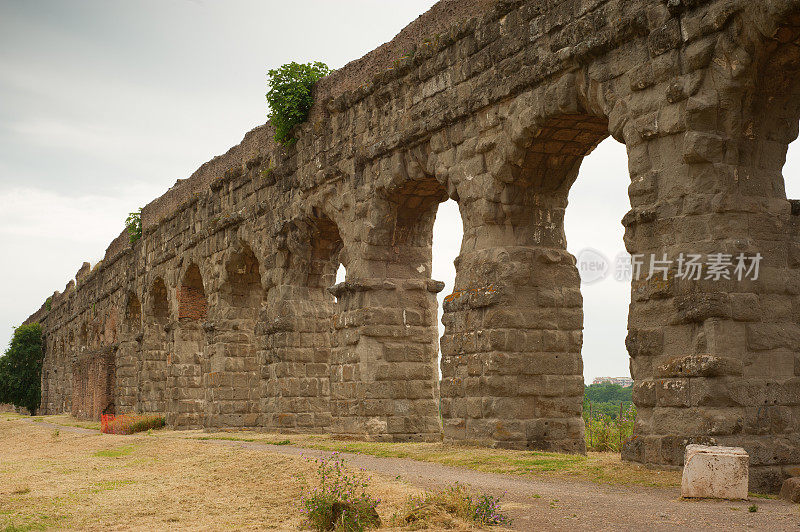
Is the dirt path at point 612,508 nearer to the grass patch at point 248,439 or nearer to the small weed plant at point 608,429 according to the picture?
the small weed plant at point 608,429

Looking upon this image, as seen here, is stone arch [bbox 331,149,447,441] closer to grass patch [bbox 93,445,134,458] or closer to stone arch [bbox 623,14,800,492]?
grass patch [bbox 93,445,134,458]

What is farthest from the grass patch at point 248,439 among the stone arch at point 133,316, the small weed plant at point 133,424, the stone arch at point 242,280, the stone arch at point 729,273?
the stone arch at point 133,316

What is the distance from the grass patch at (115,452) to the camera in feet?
44.9

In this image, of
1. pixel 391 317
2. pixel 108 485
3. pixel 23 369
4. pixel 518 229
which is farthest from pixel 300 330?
pixel 23 369

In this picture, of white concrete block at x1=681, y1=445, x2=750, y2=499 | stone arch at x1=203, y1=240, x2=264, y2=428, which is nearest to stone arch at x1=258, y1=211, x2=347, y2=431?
stone arch at x1=203, y1=240, x2=264, y2=428

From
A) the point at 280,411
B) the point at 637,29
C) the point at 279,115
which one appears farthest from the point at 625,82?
the point at 280,411

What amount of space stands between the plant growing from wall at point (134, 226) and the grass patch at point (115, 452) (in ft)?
49.6

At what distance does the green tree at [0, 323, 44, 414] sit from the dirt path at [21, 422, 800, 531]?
46.9 meters

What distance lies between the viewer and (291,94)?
17.1 m

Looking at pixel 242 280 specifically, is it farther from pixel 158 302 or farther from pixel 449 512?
pixel 449 512

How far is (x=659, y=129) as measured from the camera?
30.2 feet

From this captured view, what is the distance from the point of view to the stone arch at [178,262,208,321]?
23891 mm

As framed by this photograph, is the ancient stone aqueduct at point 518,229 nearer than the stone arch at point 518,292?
Yes

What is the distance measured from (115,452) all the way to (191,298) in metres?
10.4
